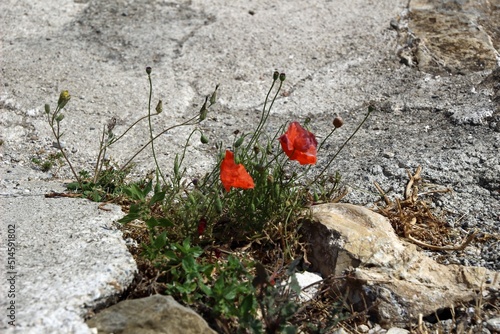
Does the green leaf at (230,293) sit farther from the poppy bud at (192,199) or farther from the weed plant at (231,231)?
the poppy bud at (192,199)

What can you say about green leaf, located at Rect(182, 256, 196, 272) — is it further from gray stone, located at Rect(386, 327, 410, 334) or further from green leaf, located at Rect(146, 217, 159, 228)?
gray stone, located at Rect(386, 327, 410, 334)

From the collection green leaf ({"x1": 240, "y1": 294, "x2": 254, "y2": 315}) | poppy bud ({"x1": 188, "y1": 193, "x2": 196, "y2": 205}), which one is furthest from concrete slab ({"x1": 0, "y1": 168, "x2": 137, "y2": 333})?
green leaf ({"x1": 240, "y1": 294, "x2": 254, "y2": 315})

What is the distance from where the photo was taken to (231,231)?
2379mm

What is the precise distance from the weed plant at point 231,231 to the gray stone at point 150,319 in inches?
3.9

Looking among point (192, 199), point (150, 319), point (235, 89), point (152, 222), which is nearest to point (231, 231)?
point (192, 199)

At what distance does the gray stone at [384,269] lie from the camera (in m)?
2.18

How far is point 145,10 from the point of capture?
3.97 meters

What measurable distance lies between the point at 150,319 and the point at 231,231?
612 millimetres

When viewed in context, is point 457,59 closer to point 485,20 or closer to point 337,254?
point 485,20

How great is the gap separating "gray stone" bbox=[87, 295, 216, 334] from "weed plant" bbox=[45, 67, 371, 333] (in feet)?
0.32

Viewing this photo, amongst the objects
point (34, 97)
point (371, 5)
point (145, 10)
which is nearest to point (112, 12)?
point (145, 10)

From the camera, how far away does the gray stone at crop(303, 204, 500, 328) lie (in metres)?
2.18

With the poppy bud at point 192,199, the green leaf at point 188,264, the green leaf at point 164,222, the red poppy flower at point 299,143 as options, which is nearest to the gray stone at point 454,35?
the red poppy flower at point 299,143

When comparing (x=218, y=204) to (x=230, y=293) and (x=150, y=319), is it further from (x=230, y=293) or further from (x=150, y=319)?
(x=150, y=319)
